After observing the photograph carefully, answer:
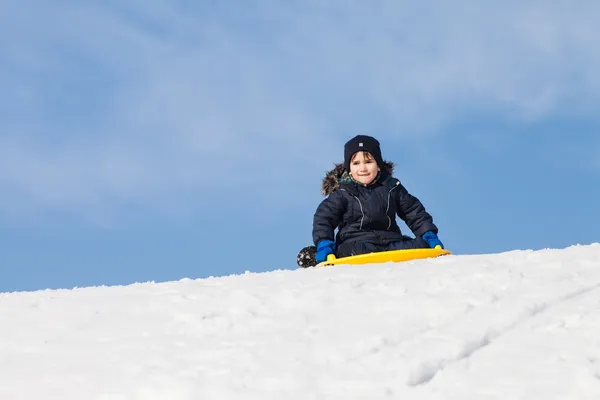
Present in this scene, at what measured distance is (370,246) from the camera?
7578mm

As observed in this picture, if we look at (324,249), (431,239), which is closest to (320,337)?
(324,249)

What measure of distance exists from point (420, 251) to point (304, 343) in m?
3.69

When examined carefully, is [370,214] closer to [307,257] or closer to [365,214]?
[365,214]

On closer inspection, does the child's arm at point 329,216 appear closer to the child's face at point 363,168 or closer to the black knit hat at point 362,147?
the child's face at point 363,168

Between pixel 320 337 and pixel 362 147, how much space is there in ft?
14.5

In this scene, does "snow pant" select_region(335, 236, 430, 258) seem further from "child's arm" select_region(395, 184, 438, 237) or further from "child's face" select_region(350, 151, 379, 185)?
"child's face" select_region(350, 151, 379, 185)

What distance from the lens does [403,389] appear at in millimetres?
3213

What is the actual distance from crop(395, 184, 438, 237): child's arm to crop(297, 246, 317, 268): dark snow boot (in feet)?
3.56

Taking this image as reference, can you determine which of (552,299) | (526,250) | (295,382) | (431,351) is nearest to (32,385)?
(295,382)

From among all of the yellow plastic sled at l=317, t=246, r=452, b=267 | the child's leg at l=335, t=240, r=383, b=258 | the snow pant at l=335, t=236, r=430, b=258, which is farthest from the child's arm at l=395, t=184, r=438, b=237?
the yellow plastic sled at l=317, t=246, r=452, b=267

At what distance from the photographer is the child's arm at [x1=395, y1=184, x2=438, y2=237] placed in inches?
312

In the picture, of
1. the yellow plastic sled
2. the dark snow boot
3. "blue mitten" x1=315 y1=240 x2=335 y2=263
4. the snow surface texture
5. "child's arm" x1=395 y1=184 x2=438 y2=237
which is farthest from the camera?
"child's arm" x1=395 y1=184 x2=438 y2=237

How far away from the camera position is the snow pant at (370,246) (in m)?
7.56

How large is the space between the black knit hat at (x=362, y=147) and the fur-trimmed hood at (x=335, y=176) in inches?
4.0
